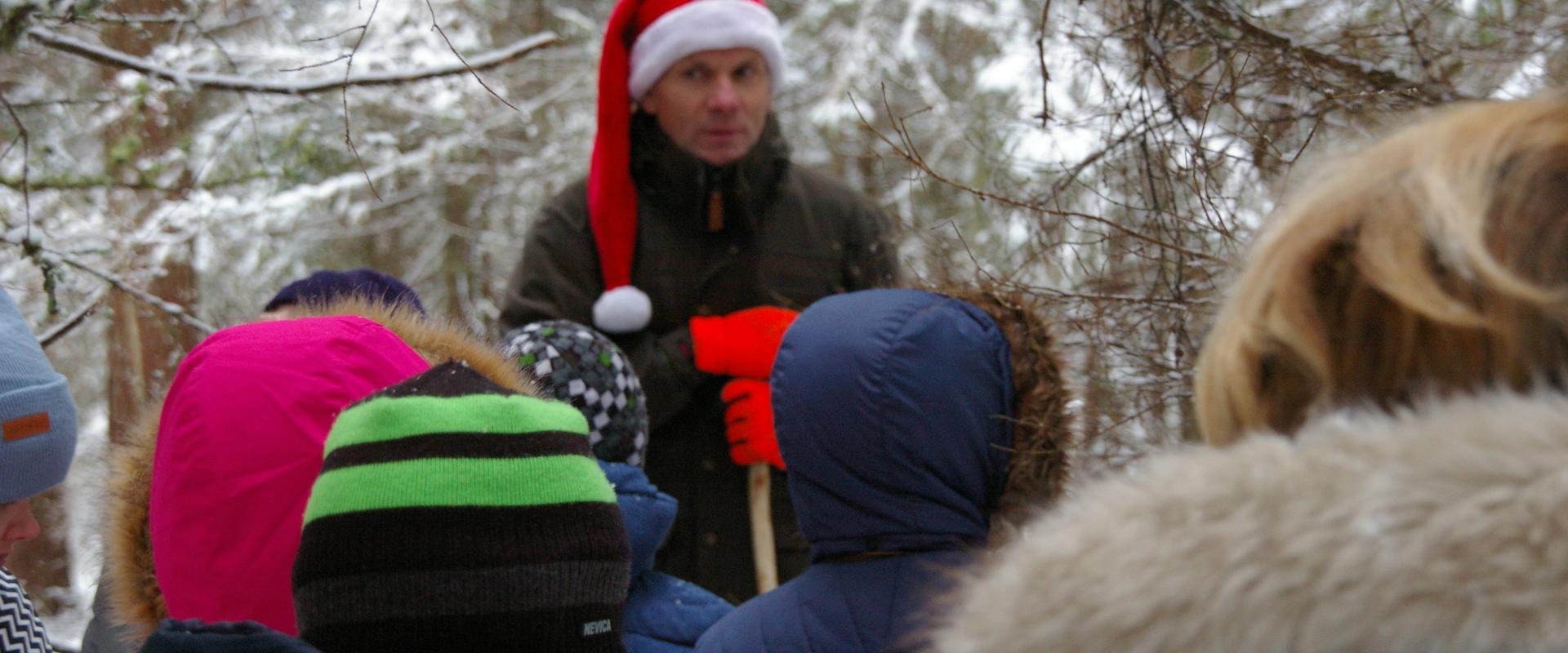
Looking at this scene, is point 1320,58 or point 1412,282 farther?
point 1320,58

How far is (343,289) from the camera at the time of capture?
3.02 metres

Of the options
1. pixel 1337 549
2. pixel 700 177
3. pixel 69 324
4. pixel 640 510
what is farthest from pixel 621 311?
pixel 1337 549

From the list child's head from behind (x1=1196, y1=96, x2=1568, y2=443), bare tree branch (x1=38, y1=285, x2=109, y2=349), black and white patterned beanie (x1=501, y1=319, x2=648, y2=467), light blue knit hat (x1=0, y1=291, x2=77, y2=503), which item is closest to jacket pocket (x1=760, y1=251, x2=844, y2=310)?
black and white patterned beanie (x1=501, y1=319, x2=648, y2=467)

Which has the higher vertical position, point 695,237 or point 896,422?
point 695,237

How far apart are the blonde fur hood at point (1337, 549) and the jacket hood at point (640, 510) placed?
1321 millimetres

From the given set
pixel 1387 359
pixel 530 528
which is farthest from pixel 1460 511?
pixel 530 528

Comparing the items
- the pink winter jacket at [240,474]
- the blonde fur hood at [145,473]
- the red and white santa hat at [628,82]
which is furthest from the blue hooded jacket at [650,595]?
the red and white santa hat at [628,82]

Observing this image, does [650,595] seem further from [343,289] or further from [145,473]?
[343,289]

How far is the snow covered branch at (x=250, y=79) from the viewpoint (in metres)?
2.91

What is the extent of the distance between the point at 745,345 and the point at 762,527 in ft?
1.61

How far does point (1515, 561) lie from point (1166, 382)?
→ 1.37 metres

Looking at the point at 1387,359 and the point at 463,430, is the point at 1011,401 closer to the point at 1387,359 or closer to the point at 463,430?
the point at 463,430

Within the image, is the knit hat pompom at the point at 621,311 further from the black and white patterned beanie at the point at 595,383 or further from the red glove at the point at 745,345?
the black and white patterned beanie at the point at 595,383

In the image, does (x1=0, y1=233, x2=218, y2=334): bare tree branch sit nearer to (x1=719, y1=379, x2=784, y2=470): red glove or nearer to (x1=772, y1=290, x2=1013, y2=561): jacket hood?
(x1=719, y1=379, x2=784, y2=470): red glove
